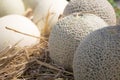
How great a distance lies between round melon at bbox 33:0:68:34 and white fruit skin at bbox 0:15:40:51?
209 mm

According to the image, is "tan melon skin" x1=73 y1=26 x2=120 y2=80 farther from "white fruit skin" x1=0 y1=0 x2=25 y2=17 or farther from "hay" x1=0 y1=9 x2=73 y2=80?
"white fruit skin" x1=0 y1=0 x2=25 y2=17

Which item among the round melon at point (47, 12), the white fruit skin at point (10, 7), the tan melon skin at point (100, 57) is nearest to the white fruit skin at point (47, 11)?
the round melon at point (47, 12)

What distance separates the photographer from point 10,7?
250 cm

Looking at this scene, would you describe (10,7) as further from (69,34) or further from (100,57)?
(100,57)

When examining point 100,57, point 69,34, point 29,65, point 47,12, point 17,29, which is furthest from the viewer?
point 47,12

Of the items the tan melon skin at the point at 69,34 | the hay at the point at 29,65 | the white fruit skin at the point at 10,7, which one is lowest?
the hay at the point at 29,65

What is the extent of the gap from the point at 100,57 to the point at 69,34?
0.33 metres

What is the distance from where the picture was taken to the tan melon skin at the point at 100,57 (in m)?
1.57

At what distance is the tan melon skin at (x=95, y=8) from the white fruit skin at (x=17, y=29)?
0.26 meters

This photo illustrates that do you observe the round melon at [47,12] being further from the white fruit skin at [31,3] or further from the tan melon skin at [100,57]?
the tan melon skin at [100,57]

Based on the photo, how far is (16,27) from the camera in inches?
86.4

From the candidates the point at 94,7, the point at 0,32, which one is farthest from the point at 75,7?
the point at 0,32

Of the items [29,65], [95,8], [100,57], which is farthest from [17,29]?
[100,57]

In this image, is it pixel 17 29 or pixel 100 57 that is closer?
pixel 100 57
